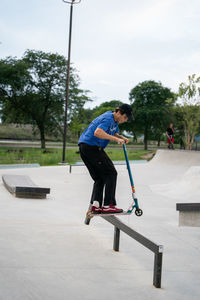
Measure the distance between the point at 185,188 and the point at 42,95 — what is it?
32109 millimetres

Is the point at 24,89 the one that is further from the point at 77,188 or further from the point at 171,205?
the point at 171,205

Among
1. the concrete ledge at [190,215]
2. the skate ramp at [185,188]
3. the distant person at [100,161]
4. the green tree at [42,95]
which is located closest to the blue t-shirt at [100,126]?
the distant person at [100,161]

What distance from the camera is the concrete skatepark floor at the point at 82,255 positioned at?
11.2 ft

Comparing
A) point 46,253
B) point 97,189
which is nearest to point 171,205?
point 97,189

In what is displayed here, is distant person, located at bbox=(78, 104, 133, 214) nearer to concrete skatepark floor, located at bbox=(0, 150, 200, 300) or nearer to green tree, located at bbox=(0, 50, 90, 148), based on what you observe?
concrete skatepark floor, located at bbox=(0, 150, 200, 300)

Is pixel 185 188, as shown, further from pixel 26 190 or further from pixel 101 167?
pixel 101 167

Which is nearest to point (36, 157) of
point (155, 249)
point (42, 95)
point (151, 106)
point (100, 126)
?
point (42, 95)

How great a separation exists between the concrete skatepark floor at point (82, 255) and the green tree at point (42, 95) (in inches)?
1241

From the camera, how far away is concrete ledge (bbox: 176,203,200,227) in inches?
238

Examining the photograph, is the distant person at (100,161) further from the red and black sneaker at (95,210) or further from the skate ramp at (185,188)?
the skate ramp at (185,188)

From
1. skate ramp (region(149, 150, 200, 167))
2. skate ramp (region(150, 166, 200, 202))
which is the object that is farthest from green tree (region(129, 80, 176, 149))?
skate ramp (region(150, 166, 200, 202))

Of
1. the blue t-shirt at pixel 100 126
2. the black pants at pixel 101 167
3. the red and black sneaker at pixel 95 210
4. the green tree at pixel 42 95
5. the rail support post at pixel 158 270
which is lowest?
the rail support post at pixel 158 270

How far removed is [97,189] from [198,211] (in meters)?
2.25

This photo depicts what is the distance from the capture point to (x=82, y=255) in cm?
448
